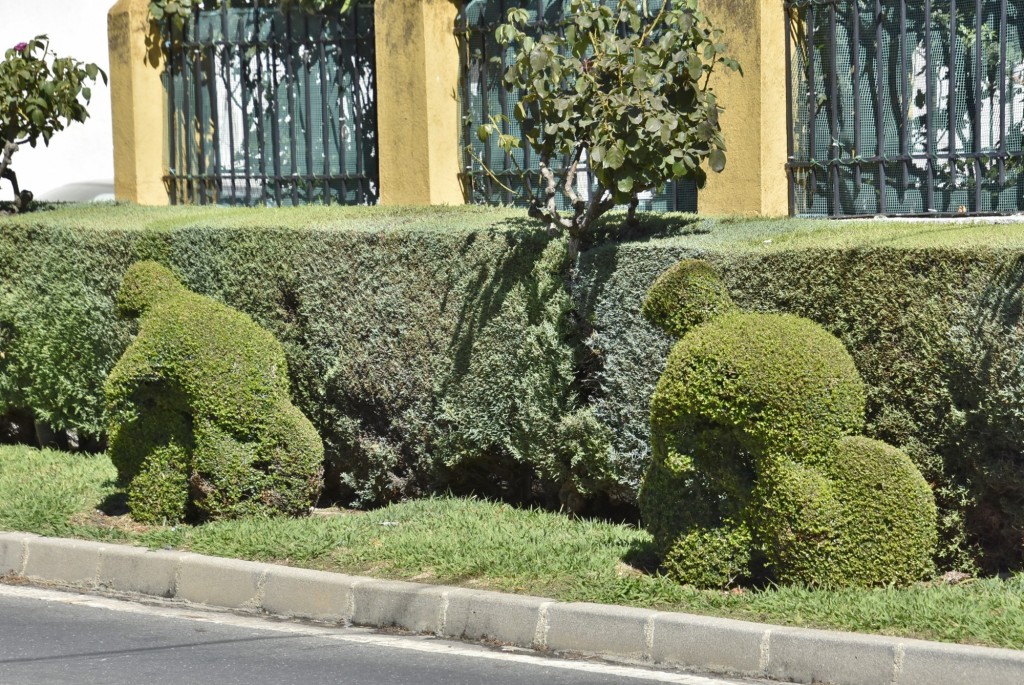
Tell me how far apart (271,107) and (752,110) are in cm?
490

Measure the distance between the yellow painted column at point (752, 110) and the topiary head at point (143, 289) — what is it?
135 inches

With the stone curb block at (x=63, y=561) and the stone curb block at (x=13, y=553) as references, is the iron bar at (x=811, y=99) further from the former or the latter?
the stone curb block at (x=13, y=553)

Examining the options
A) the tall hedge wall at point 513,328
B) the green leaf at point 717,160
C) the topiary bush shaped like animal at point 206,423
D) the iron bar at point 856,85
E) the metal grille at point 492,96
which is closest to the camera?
the tall hedge wall at point 513,328

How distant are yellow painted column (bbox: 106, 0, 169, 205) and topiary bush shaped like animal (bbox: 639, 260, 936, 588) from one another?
7.81 m

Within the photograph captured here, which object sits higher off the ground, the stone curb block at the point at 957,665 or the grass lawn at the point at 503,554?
the grass lawn at the point at 503,554

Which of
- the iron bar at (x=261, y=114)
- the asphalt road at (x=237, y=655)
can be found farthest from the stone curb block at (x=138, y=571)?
the iron bar at (x=261, y=114)

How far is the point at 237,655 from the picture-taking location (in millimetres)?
5891

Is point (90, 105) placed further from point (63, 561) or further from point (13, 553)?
point (63, 561)

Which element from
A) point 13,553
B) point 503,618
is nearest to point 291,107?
point 13,553

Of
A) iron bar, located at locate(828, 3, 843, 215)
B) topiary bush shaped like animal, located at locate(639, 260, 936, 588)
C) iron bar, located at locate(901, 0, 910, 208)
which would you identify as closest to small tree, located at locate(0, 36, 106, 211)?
iron bar, located at locate(828, 3, 843, 215)

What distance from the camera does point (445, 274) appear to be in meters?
8.08

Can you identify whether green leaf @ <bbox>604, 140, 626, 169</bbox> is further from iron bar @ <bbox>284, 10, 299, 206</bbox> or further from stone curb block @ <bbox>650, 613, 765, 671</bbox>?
iron bar @ <bbox>284, 10, 299, 206</bbox>

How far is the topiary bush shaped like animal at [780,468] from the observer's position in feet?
19.6

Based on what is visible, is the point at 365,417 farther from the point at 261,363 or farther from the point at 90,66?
the point at 90,66
